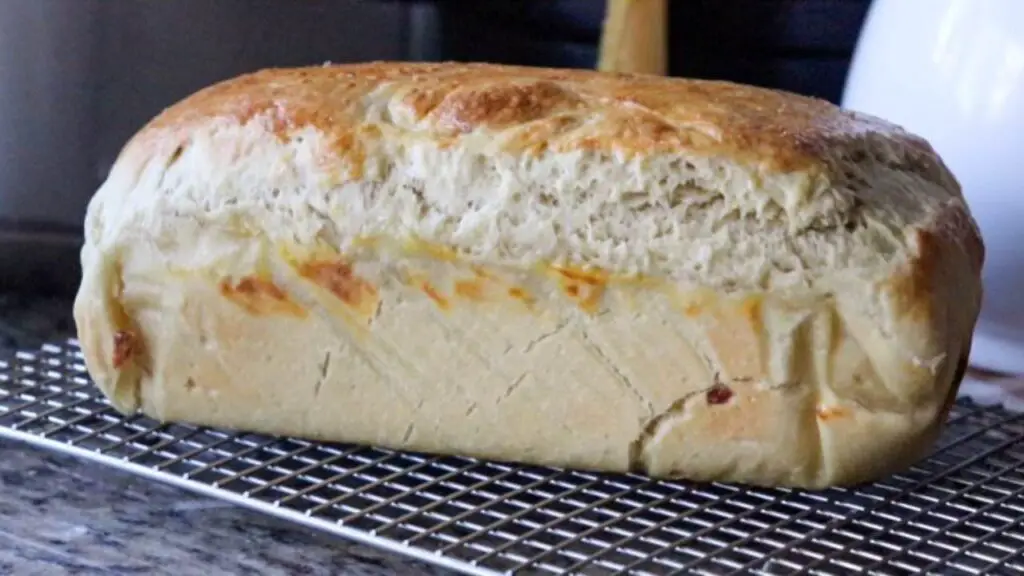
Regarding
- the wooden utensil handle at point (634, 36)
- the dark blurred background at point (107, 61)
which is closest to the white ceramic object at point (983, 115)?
the wooden utensil handle at point (634, 36)

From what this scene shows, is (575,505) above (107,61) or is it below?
below

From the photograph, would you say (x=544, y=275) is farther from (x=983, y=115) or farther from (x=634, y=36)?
(x=634, y=36)

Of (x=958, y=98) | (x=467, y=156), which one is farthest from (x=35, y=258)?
(x=958, y=98)

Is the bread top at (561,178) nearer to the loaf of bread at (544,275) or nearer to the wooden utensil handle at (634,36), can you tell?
the loaf of bread at (544,275)

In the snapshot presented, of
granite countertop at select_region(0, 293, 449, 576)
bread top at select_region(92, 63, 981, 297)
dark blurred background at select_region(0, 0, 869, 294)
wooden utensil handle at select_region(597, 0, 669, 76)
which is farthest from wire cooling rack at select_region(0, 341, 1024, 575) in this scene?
wooden utensil handle at select_region(597, 0, 669, 76)

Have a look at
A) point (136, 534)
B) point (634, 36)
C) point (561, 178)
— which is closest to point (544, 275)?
point (561, 178)

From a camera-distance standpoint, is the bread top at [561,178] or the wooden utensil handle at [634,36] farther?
the wooden utensil handle at [634,36]

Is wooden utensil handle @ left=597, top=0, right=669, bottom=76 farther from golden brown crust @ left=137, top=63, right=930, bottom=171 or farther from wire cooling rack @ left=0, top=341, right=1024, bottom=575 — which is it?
wire cooling rack @ left=0, top=341, right=1024, bottom=575

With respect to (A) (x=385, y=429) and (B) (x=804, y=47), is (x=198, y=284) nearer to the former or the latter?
(A) (x=385, y=429)
